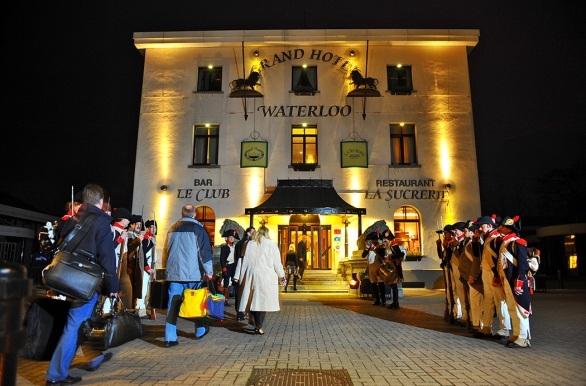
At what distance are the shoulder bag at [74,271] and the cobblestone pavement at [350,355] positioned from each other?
0.99 meters

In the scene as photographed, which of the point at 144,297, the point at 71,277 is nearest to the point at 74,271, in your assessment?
the point at 71,277

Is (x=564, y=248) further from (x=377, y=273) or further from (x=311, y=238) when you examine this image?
(x=377, y=273)

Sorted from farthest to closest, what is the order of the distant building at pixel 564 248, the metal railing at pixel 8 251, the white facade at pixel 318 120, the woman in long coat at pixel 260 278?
the distant building at pixel 564 248 → the white facade at pixel 318 120 → the metal railing at pixel 8 251 → the woman in long coat at pixel 260 278

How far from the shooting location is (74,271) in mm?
4047

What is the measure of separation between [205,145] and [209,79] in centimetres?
361

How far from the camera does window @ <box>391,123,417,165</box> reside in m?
A: 20.6

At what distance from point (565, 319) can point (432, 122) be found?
13.2 m

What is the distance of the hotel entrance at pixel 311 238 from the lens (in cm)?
2025

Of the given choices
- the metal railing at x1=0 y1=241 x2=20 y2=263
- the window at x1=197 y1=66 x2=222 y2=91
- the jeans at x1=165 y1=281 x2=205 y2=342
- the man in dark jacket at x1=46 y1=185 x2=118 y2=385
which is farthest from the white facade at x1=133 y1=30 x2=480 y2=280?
the man in dark jacket at x1=46 y1=185 x2=118 y2=385

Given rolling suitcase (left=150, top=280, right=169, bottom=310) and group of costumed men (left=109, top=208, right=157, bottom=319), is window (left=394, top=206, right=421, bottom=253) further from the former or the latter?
rolling suitcase (left=150, top=280, right=169, bottom=310)

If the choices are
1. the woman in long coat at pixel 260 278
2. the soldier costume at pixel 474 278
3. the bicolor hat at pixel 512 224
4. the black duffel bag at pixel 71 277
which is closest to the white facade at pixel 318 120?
the soldier costume at pixel 474 278

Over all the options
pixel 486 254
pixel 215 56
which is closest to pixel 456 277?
pixel 486 254

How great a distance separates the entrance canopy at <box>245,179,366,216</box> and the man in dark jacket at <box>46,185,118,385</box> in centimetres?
1321

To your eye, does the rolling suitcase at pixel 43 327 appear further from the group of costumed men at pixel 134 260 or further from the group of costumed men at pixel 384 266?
the group of costumed men at pixel 384 266
